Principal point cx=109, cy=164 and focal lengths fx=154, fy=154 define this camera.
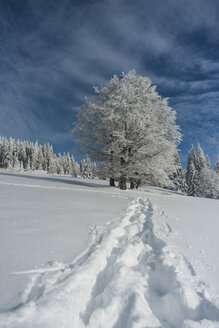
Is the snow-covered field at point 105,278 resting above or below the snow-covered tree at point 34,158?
below

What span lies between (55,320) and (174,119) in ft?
41.4

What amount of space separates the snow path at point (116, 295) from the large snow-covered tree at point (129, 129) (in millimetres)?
8599

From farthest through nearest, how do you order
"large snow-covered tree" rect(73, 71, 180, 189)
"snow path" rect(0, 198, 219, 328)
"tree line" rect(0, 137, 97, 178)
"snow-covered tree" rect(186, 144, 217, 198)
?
1. "tree line" rect(0, 137, 97, 178)
2. "snow-covered tree" rect(186, 144, 217, 198)
3. "large snow-covered tree" rect(73, 71, 180, 189)
4. "snow path" rect(0, 198, 219, 328)

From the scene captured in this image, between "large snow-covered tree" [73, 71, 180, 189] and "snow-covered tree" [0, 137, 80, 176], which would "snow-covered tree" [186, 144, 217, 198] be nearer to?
"large snow-covered tree" [73, 71, 180, 189]

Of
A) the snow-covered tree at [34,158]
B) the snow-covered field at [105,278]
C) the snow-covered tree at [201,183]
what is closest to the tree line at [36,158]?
the snow-covered tree at [34,158]

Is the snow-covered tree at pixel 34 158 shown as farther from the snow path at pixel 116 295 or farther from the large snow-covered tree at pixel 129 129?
the snow path at pixel 116 295

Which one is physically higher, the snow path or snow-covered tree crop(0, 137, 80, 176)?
snow-covered tree crop(0, 137, 80, 176)

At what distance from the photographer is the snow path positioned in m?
1.13

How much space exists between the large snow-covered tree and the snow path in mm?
8599

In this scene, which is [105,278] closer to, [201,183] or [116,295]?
[116,295]

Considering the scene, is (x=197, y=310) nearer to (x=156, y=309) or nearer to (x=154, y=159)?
(x=156, y=309)

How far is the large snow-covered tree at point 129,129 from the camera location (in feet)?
34.6

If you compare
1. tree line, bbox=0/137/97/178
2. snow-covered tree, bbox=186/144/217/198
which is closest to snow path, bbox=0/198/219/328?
snow-covered tree, bbox=186/144/217/198

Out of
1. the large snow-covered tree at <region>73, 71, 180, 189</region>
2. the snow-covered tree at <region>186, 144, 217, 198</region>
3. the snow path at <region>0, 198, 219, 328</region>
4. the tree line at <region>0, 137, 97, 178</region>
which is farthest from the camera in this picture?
the tree line at <region>0, 137, 97, 178</region>
